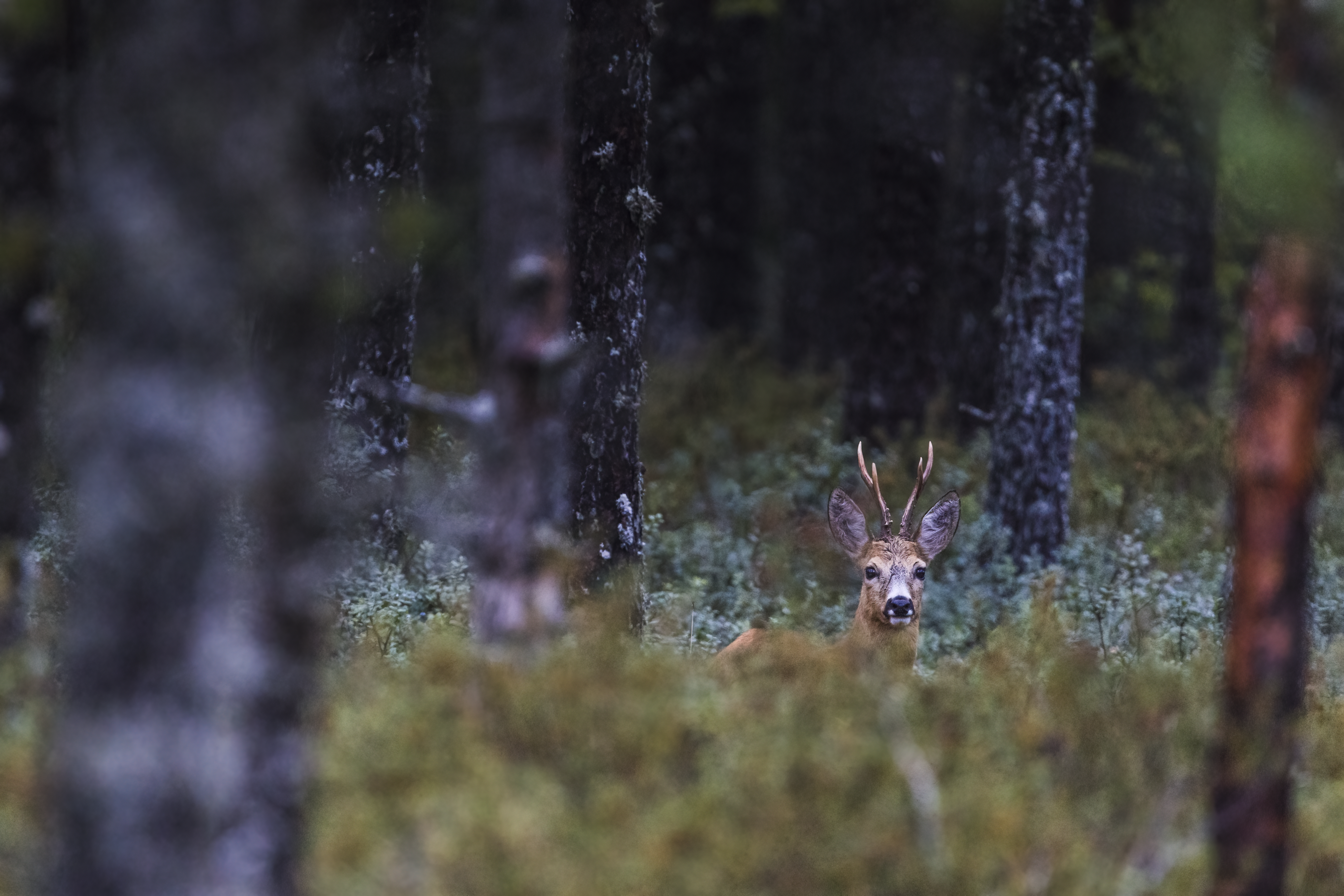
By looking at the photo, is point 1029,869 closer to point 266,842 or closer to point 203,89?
point 266,842

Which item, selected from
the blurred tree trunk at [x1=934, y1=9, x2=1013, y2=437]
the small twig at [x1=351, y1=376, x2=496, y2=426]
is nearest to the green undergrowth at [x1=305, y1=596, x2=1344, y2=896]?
the small twig at [x1=351, y1=376, x2=496, y2=426]

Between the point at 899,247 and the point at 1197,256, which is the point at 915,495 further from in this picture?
the point at 1197,256

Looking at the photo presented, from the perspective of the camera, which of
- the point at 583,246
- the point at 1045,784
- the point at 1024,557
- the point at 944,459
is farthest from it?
the point at 944,459

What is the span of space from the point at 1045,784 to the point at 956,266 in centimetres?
1183

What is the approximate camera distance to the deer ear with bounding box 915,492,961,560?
9359mm

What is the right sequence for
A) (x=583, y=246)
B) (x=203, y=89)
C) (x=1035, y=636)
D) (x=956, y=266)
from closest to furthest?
(x=203, y=89) < (x=1035, y=636) < (x=583, y=246) < (x=956, y=266)

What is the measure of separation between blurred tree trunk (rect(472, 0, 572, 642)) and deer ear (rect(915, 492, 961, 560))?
446cm

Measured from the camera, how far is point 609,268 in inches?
339

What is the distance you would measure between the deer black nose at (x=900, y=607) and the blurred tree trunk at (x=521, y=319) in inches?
133

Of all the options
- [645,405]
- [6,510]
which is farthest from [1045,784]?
[645,405]

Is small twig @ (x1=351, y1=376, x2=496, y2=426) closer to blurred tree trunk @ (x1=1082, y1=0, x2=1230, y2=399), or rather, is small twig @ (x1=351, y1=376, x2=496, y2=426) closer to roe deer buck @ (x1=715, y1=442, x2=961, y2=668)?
roe deer buck @ (x1=715, y1=442, x2=961, y2=668)

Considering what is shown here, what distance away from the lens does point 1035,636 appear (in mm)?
7055

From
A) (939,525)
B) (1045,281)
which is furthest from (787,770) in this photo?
(1045,281)

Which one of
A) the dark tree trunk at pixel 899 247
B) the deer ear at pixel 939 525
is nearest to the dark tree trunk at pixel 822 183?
the dark tree trunk at pixel 899 247
